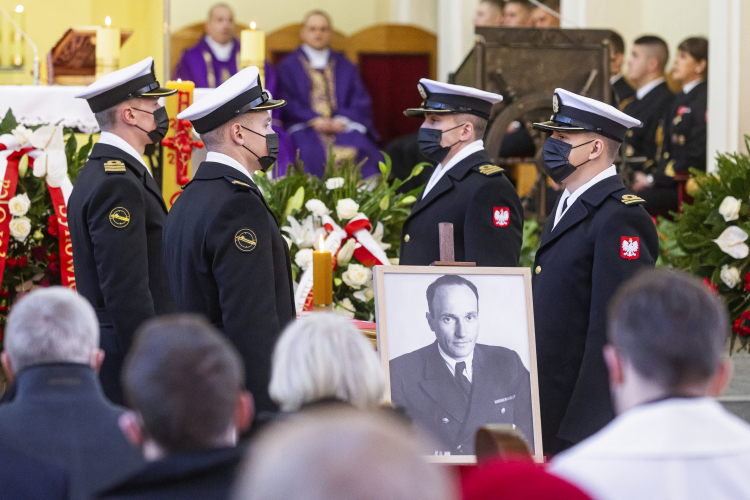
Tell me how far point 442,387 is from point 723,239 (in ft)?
7.06

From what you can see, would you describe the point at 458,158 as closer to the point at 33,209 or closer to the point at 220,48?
the point at 33,209

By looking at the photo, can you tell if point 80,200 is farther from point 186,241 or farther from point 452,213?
point 452,213

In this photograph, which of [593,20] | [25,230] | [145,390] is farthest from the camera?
[593,20]

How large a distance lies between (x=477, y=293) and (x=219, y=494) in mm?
1308

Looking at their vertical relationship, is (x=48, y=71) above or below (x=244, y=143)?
above

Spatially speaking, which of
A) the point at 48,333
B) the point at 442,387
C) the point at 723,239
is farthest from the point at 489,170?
the point at 48,333

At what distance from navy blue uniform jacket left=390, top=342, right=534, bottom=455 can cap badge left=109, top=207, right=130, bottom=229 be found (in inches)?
39.4

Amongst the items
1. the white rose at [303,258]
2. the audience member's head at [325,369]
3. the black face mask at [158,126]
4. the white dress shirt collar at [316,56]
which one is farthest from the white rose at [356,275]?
the white dress shirt collar at [316,56]

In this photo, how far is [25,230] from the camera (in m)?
3.72

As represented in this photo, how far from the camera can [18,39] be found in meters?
6.30

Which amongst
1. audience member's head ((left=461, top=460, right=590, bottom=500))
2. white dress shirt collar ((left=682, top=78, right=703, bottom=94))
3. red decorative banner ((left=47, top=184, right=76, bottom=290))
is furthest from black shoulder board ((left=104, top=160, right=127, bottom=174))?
white dress shirt collar ((left=682, top=78, right=703, bottom=94))

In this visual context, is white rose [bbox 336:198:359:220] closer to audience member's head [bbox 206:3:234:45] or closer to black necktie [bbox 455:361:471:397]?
black necktie [bbox 455:361:471:397]

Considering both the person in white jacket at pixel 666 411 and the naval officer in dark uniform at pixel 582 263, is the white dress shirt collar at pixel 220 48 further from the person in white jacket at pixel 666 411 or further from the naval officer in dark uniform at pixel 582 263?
the person in white jacket at pixel 666 411

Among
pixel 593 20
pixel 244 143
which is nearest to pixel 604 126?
pixel 244 143
